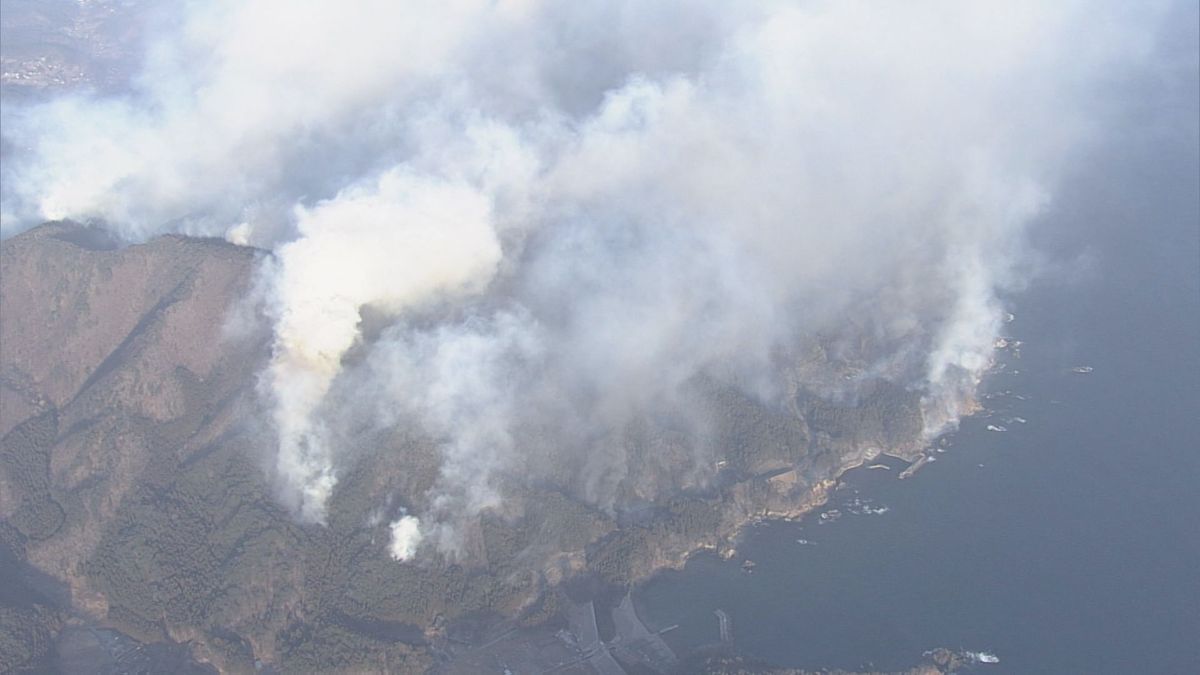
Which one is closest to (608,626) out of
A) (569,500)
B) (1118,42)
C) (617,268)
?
(569,500)

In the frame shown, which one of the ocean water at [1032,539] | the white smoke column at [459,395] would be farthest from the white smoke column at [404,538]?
the ocean water at [1032,539]

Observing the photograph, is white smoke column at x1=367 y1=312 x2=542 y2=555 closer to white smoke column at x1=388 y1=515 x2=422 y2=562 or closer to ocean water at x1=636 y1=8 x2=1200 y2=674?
white smoke column at x1=388 y1=515 x2=422 y2=562

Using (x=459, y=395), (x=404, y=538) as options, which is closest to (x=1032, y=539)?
(x=459, y=395)

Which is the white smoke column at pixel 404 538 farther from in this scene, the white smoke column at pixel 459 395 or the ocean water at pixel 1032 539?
the ocean water at pixel 1032 539

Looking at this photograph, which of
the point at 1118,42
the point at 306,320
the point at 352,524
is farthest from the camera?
the point at 1118,42

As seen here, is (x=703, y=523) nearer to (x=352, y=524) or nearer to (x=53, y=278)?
(x=352, y=524)

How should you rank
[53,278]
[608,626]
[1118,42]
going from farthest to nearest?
[1118,42]
[53,278]
[608,626]

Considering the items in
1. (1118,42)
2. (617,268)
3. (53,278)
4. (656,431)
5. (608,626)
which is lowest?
(608,626)
